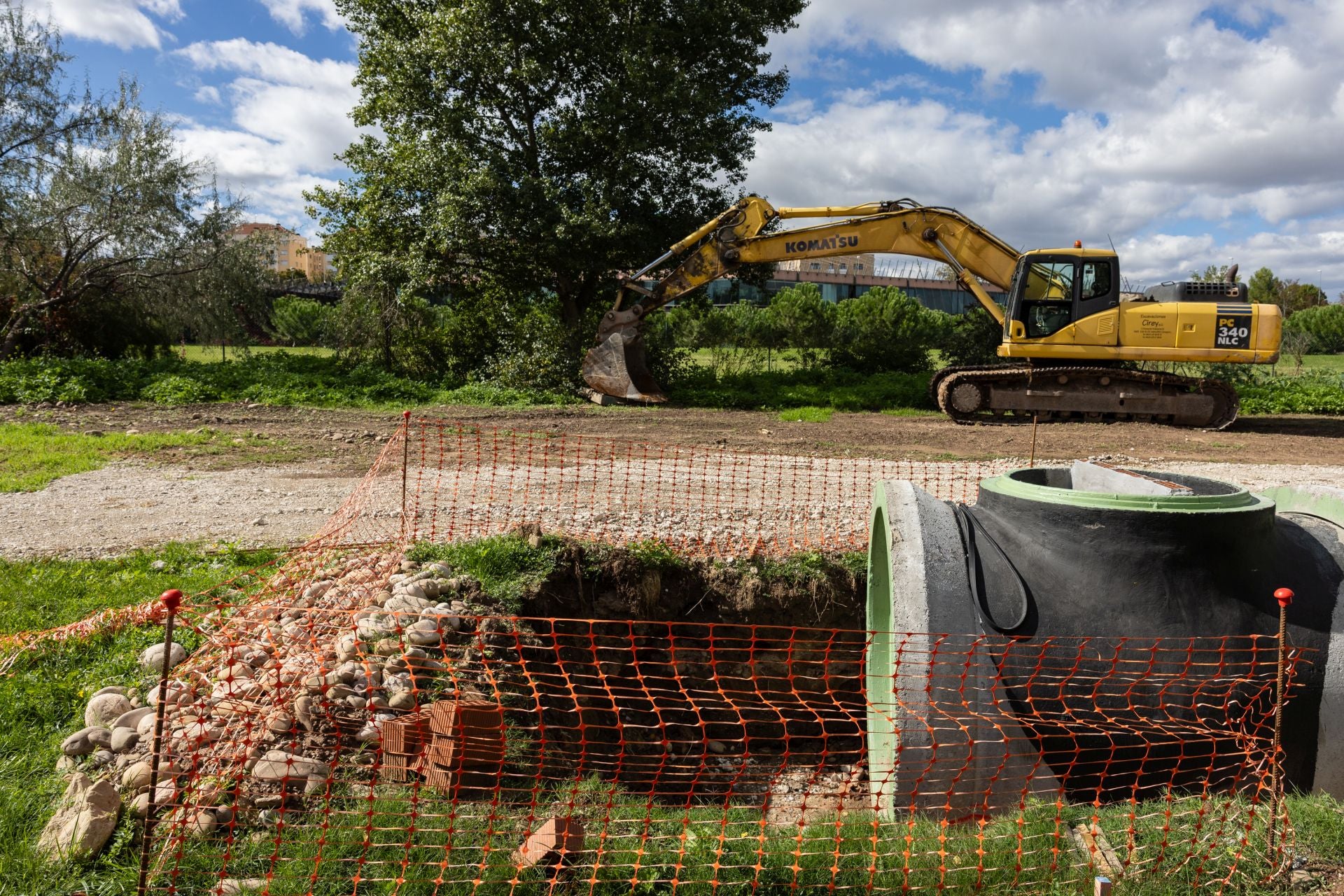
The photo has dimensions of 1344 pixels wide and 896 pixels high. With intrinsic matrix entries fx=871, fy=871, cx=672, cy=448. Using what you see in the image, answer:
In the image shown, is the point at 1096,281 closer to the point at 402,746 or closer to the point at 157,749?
the point at 402,746

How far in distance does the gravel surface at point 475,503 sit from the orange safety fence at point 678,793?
6.79ft

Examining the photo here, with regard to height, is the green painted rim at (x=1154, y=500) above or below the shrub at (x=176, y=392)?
above

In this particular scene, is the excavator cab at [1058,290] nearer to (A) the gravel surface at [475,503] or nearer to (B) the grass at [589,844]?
(A) the gravel surface at [475,503]

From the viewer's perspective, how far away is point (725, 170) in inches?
701

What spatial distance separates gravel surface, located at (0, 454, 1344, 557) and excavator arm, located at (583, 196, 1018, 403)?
6.14 m

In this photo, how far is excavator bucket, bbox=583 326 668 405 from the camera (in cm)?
1573

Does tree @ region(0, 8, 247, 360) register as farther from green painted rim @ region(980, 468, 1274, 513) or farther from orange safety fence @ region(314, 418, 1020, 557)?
green painted rim @ region(980, 468, 1274, 513)

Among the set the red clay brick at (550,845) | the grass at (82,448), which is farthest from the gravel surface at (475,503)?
the red clay brick at (550,845)

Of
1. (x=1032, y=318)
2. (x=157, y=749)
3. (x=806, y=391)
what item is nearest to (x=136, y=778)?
(x=157, y=749)

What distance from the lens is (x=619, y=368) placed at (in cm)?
1575

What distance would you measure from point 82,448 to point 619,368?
27.1 feet

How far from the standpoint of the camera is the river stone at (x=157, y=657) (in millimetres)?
4480

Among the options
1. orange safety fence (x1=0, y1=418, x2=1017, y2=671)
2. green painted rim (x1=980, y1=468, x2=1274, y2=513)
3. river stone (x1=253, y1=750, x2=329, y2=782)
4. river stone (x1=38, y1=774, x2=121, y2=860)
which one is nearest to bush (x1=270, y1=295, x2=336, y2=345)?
orange safety fence (x1=0, y1=418, x2=1017, y2=671)

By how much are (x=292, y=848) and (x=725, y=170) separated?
1639 cm
